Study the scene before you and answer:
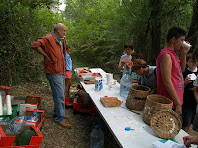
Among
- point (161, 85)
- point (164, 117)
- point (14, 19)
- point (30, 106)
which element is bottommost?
point (30, 106)

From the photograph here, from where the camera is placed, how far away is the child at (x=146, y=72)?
2.12 m

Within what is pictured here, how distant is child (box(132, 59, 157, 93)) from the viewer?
6.97 feet

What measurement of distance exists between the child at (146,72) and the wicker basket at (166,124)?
692 mm

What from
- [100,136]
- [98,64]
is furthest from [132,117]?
[98,64]

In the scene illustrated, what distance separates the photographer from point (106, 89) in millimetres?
2945

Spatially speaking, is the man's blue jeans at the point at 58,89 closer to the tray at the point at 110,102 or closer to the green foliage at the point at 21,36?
the tray at the point at 110,102

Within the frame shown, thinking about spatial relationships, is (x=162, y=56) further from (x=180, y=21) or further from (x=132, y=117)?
(x=180, y=21)

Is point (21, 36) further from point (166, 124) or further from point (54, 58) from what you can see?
point (166, 124)

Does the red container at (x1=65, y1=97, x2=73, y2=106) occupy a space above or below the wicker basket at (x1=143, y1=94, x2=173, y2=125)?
below

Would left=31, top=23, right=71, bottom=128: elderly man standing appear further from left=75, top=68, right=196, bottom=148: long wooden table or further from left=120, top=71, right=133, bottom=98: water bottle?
left=120, top=71, right=133, bottom=98: water bottle

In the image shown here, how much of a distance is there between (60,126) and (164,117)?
7.43ft

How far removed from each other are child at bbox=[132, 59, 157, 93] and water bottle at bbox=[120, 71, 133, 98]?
25 centimetres

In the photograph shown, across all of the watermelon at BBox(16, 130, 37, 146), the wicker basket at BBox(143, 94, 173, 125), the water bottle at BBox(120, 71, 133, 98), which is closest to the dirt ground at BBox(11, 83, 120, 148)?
the watermelon at BBox(16, 130, 37, 146)

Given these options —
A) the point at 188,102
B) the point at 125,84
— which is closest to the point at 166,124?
the point at 188,102
